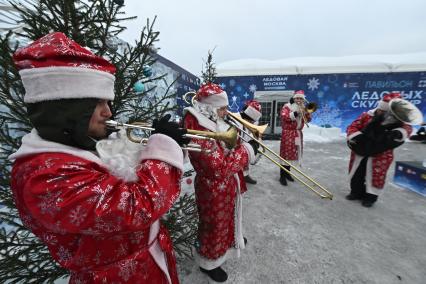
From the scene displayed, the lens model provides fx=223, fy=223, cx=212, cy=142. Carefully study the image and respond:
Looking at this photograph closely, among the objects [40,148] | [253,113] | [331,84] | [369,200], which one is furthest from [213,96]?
[331,84]

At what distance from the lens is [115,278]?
989 mm

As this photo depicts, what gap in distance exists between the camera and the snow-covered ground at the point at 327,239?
7.85ft

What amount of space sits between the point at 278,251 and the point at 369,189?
2.25 metres

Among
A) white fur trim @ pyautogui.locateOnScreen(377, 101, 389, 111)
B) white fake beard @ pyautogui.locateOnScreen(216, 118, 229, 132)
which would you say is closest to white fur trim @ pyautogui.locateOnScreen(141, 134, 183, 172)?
white fake beard @ pyautogui.locateOnScreen(216, 118, 229, 132)

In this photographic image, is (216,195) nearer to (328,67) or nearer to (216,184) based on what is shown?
(216,184)

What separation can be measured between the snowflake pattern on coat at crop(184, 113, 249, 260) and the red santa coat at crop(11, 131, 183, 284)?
34.0 inches

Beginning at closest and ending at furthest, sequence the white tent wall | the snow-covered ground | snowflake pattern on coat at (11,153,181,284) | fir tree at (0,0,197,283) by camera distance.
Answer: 1. snowflake pattern on coat at (11,153,181,284)
2. fir tree at (0,0,197,283)
3. the snow-covered ground
4. the white tent wall

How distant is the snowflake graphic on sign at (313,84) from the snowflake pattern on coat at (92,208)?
13.5 metres

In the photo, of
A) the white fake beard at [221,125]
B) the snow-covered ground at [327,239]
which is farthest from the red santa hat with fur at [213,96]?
the snow-covered ground at [327,239]

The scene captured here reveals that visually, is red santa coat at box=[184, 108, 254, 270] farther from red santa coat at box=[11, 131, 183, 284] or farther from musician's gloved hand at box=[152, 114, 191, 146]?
red santa coat at box=[11, 131, 183, 284]

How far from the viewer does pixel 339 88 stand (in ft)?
41.4

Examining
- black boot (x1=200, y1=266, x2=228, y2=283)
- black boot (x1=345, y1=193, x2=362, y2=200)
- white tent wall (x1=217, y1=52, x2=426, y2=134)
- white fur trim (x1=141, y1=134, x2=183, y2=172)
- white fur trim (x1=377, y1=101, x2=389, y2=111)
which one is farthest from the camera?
white tent wall (x1=217, y1=52, x2=426, y2=134)

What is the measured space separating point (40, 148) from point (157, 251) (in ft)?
2.37

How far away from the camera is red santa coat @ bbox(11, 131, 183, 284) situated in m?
0.73
